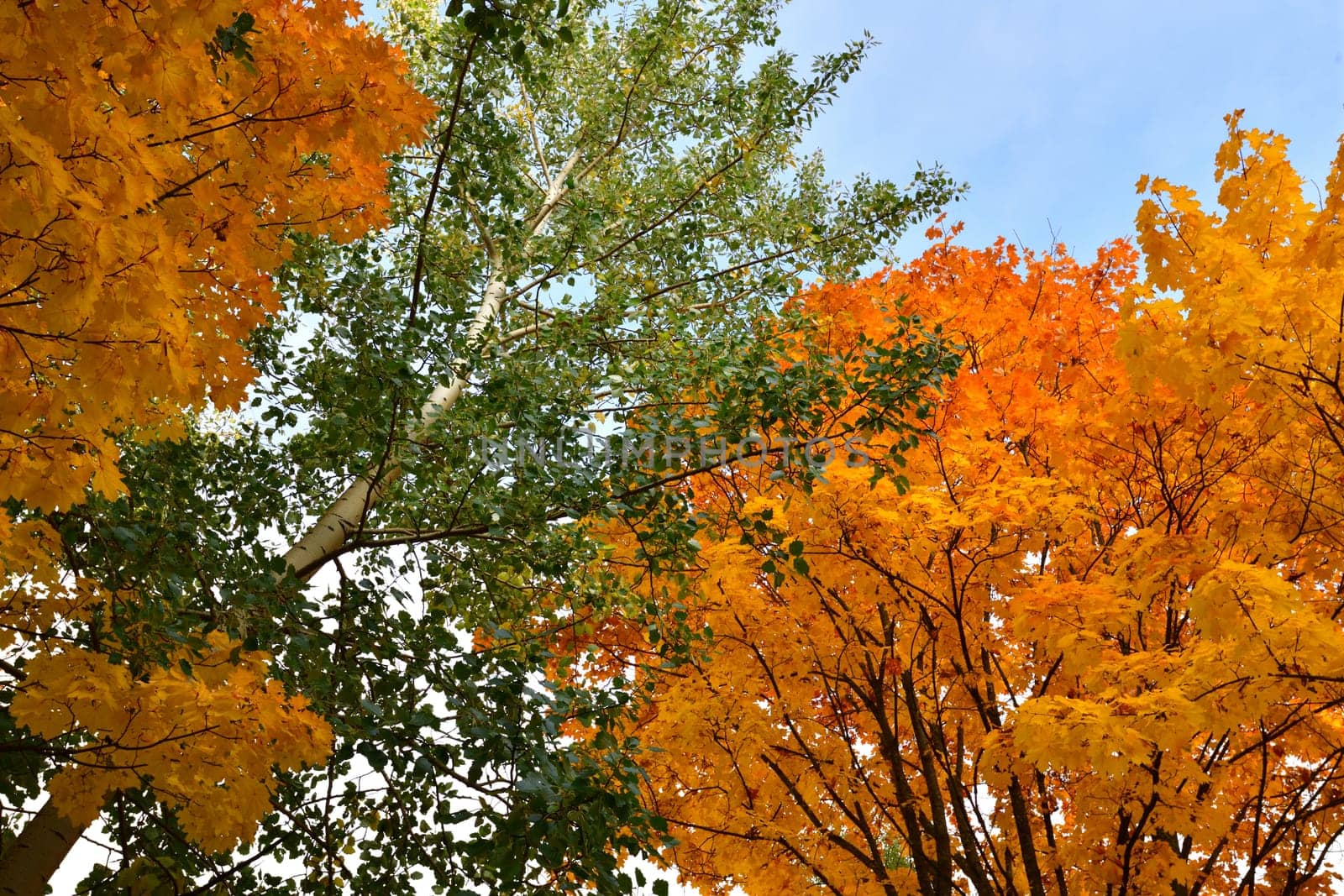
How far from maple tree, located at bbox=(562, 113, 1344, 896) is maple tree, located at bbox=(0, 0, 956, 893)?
75cm

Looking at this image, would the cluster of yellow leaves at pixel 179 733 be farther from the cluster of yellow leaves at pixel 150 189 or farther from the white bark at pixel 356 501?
the white bark at pixel 356 501

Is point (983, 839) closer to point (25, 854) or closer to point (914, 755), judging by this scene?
point (914, 755)

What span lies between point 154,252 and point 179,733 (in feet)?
4.86

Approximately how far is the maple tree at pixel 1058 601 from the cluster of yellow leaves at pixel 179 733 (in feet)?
6.40

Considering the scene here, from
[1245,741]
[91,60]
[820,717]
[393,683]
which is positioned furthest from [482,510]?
[1245,741]

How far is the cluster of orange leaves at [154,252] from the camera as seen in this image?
195 cm

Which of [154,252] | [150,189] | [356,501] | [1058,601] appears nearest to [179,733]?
[154,252]

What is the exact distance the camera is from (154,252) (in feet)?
6.50

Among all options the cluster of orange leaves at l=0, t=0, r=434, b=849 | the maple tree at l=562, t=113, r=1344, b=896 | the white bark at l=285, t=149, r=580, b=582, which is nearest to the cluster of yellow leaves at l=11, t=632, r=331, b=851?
the cluster of orange leaves at l=0, t=0, r=434, b=849

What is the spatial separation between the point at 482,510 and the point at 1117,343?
3289 millimetres

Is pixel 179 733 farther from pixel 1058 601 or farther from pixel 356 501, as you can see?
pixel 1058 601

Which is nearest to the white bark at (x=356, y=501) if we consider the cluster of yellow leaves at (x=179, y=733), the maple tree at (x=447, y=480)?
the maple tree at (x=447, y=480)

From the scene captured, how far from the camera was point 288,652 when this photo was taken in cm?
347

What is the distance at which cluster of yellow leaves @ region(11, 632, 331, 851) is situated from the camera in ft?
8.47
